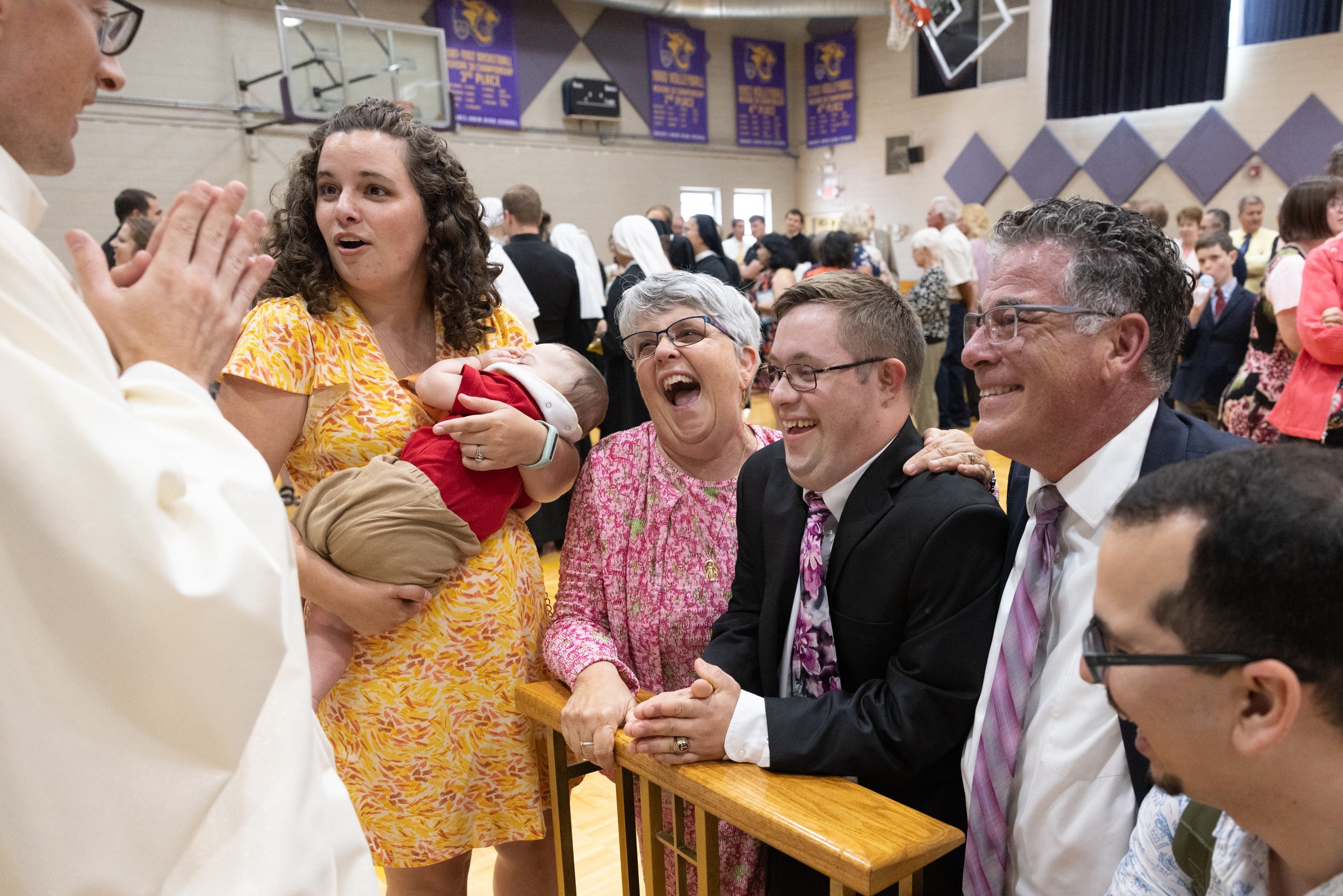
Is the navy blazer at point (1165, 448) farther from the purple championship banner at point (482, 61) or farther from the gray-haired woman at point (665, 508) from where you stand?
the purple championship banner at point (482, 61)

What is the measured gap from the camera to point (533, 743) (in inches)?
76.3

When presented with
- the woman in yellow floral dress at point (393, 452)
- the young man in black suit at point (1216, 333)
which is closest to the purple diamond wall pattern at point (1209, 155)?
the young man in black suit at point (1216, 333)

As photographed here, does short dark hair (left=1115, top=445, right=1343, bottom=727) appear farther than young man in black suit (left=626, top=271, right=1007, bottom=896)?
No

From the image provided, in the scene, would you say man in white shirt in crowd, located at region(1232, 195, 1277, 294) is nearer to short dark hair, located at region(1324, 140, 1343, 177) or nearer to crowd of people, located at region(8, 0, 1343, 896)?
short dark hair, located at region(1324, 140, 1343, 177)

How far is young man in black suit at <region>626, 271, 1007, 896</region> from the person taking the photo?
153 cm

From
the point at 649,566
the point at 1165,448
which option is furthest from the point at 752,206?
the point at 1165,448

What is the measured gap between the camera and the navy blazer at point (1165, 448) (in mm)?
1345

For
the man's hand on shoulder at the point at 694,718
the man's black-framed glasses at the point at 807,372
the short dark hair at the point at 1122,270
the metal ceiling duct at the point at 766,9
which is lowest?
the man's hand on shoulder at the point at 694,718

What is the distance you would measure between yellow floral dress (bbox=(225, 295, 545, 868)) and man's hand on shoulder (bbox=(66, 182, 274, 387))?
2.23 feet

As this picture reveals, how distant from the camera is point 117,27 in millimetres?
1136

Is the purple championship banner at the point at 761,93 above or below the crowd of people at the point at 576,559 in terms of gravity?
above

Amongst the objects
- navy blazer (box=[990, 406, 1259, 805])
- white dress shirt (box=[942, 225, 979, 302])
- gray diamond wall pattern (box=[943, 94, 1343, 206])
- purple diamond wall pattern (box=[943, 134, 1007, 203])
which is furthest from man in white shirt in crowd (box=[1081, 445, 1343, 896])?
purple diamond wall pattern (box=[943, 134, 1007, 203])

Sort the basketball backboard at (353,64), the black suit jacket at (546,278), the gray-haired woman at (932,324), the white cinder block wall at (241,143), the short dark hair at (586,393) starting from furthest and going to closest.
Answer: the basketball backboard at (353,64) < the white cinder block wall at (241,143) < the gray-haired woman at (932,324) < the black suit jacket at (546,278) < the short dark hair at (586,393)

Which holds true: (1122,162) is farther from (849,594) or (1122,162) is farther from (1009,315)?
(849,594)
